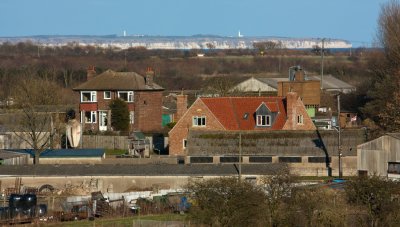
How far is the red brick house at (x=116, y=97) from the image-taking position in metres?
56.9

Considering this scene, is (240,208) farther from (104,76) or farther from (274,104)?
(104,76)

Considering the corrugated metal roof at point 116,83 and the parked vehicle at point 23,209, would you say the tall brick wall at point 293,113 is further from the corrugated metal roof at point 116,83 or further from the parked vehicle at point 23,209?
the parked vehicle at point 23,209

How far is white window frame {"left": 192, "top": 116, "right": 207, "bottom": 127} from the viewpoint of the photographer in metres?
48.3

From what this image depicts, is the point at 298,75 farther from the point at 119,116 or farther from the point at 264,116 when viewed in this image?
the point at 264,116

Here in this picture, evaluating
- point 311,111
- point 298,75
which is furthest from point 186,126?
point 298,75

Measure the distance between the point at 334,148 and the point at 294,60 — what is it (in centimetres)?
10281

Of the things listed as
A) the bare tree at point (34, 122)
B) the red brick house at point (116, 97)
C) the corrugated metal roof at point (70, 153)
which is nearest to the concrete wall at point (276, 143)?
the corrugated metal roof at point (70, 153)

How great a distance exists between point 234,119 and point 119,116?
9.08 metres

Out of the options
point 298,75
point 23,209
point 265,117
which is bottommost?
point 23,209

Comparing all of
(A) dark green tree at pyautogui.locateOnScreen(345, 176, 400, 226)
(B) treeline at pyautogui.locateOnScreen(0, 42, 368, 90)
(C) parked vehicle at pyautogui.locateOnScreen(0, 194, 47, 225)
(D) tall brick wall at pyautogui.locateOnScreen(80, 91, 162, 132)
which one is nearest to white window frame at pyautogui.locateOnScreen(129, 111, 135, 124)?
(D) tall brick wall at pyautogui.locateOnScreen(80, 91, 162, 132)

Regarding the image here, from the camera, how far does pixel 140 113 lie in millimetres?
57375

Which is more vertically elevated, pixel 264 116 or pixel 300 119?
pixel 264 116

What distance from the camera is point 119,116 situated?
55938mm

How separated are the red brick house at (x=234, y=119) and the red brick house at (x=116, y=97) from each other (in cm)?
840
